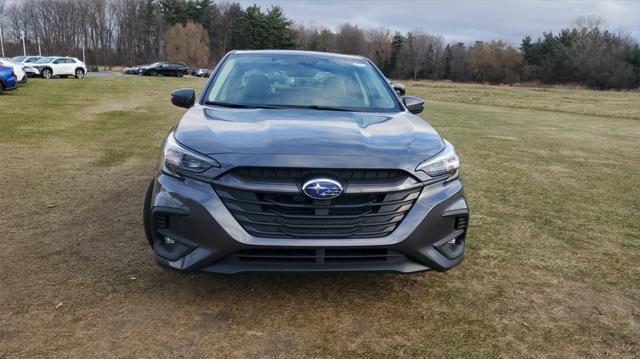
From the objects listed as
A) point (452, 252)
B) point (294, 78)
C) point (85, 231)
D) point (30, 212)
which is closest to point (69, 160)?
point (30, 212)

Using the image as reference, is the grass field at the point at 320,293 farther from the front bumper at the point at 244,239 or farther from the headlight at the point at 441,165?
the headlight at the point at 441,165

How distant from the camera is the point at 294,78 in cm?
424

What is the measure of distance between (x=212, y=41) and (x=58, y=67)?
67808mm

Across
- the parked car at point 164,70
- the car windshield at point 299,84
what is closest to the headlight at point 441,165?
the car windshield at point 299,84

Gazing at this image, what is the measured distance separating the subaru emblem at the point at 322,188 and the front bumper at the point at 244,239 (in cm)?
25

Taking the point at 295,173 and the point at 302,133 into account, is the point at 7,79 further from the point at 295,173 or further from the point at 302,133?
the point at 295,173

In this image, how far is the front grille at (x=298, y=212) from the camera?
2777mm

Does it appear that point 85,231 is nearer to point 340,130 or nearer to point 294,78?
point 294,78

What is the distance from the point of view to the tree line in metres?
82.8

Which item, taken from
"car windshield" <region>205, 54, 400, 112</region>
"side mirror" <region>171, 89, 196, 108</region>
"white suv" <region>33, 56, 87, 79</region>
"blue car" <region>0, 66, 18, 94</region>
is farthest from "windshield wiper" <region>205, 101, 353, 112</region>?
"white suv" <region>33, 56, 87, 79</region>

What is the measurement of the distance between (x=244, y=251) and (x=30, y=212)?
3088 mm

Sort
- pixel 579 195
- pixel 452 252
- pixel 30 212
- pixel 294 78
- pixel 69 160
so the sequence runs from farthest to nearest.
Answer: pixel 69 160 < pixel 579 195 < pixel 30 212 < pixel 294 78 < pixel 452 252

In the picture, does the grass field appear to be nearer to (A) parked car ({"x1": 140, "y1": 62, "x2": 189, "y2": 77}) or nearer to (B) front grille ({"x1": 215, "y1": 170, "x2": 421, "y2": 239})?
(B) front grille ({"x1": 215, "y1": 170, "x2": 421, "y2": 239})

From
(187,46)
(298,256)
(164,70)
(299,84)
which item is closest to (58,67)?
(164,70)
